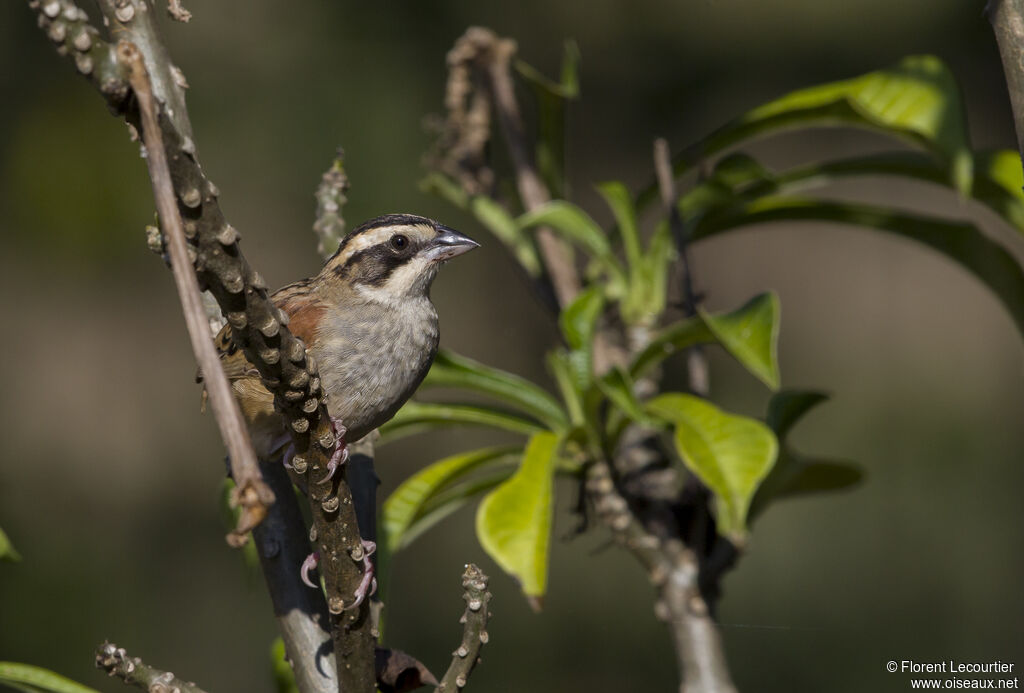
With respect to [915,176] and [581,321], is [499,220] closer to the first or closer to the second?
[581,321]

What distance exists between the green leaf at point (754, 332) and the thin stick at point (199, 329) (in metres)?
1.50

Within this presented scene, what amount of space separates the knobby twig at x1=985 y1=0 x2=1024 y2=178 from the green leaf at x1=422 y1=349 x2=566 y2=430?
4.82ft

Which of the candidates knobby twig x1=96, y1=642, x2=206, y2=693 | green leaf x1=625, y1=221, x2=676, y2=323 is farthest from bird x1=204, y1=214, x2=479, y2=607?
green leaf x1=625, y1=221, x2=676, y2=323

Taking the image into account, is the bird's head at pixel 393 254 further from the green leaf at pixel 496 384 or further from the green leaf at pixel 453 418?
the green leaf at pixel 453 418

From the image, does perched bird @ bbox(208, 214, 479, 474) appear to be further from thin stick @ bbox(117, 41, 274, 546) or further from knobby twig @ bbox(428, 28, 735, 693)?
thin stick @ bbox(117, 41, 274, 546)

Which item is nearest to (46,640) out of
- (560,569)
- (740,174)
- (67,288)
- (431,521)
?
(67,288)

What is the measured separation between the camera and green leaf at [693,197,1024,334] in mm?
2857

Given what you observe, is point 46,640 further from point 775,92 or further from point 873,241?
point 873,241

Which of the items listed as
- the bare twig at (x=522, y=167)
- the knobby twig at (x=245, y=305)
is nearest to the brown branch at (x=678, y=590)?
the bare twig at (x=522, y=167)

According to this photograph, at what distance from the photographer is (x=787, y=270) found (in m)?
8.07

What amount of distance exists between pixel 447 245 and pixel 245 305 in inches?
57.7

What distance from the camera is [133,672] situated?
1.95 metres

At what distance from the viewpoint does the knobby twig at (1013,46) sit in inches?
68.4

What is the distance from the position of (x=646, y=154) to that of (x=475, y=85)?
3.96 m
